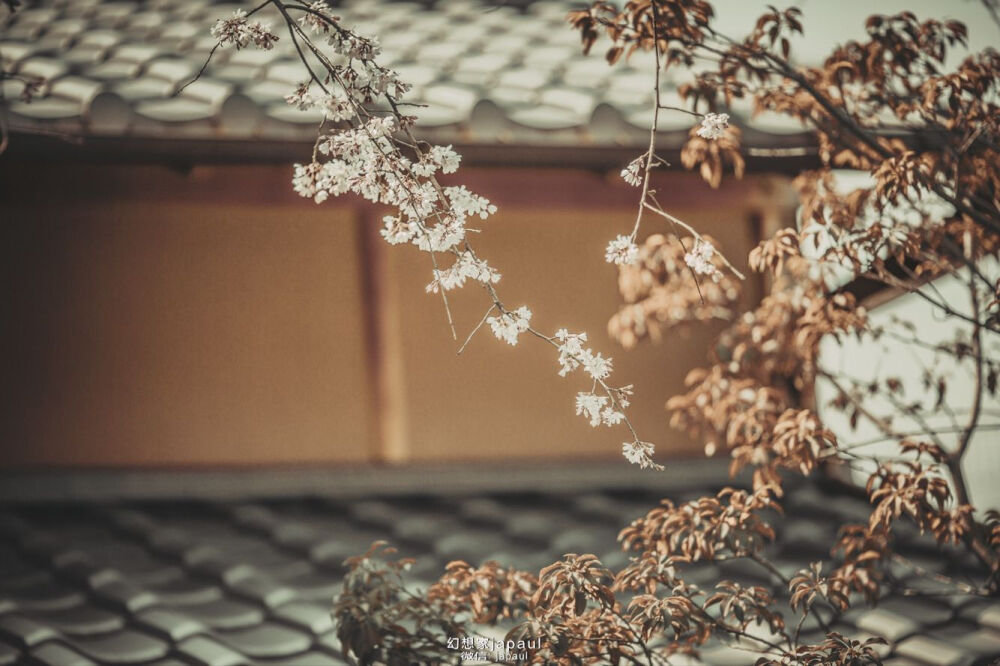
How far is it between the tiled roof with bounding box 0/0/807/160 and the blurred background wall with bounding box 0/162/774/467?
439 millimetres

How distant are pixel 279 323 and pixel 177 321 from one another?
0.62 m

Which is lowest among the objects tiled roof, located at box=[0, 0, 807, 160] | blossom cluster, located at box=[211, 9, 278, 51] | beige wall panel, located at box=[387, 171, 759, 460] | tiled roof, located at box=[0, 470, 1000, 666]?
tiled roof, located at box=[0, 470, 1000, 666]

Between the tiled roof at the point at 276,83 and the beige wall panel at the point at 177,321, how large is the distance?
56cm

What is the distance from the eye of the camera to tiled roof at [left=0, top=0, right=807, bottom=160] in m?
5.00

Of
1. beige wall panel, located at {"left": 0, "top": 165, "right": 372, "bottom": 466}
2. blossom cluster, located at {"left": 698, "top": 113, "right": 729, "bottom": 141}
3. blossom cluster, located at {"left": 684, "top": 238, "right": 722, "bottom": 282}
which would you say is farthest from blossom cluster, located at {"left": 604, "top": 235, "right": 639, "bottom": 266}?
beige wall panel, located at {"left": 0, "top": 165, "right": 372, "bottom": 466}

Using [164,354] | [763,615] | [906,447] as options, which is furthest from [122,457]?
[906,447]

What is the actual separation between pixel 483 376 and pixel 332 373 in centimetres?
96

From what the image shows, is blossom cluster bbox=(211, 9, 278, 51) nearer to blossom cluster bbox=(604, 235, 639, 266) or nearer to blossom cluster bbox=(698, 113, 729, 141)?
blossom cluster bbox=(604, 235, 639, 266)

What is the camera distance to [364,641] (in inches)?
129

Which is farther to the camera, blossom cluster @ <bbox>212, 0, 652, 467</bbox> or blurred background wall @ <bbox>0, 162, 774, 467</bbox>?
blurred background wall @ <bbox>0, 162, 774, 467</bbox>

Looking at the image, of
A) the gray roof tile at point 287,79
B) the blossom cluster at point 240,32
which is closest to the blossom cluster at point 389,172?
the blossom cluster at point 240,32

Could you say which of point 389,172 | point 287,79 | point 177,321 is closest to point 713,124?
point 389,172

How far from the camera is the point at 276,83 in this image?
5.50m

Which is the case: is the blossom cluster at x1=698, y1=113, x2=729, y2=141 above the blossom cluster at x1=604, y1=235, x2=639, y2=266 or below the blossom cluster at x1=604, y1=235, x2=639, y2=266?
above
